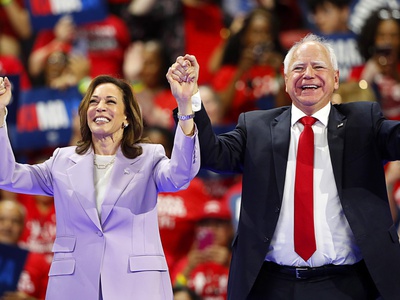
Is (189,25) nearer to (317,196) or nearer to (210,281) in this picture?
(210,281)

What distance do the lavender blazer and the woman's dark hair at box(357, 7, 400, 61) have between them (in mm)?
3059

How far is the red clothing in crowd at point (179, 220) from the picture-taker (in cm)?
568

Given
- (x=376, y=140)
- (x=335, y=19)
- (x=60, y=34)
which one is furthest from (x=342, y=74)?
(x=376, y=140)

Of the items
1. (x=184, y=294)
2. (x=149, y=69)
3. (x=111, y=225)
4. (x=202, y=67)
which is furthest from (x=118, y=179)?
(x=202, y=67)

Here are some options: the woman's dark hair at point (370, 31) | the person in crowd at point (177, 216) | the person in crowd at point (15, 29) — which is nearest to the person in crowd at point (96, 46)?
the person in crowd at point (15, 29)

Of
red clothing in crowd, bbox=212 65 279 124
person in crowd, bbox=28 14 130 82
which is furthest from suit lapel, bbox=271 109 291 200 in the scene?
person in crowd, bbox=28 14 130 82

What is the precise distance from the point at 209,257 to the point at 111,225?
2.15m

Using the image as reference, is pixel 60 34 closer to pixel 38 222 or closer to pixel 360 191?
pixel 38 222

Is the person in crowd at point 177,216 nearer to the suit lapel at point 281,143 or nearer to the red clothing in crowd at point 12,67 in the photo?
the red clothing in crowd at point 12,67

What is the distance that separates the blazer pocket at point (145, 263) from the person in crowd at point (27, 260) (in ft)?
7.70

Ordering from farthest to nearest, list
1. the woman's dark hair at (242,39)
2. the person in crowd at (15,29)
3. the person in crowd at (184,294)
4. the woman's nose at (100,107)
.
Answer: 1. the person in crowd at (15,29)
2. the woman's dark hair at (242,39)
3. the person in crowd at (184,294)
4. the woman's nose at (100,107)

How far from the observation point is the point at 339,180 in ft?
10.4

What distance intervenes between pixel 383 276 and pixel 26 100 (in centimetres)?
399

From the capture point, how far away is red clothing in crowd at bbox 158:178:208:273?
18.6 feet
